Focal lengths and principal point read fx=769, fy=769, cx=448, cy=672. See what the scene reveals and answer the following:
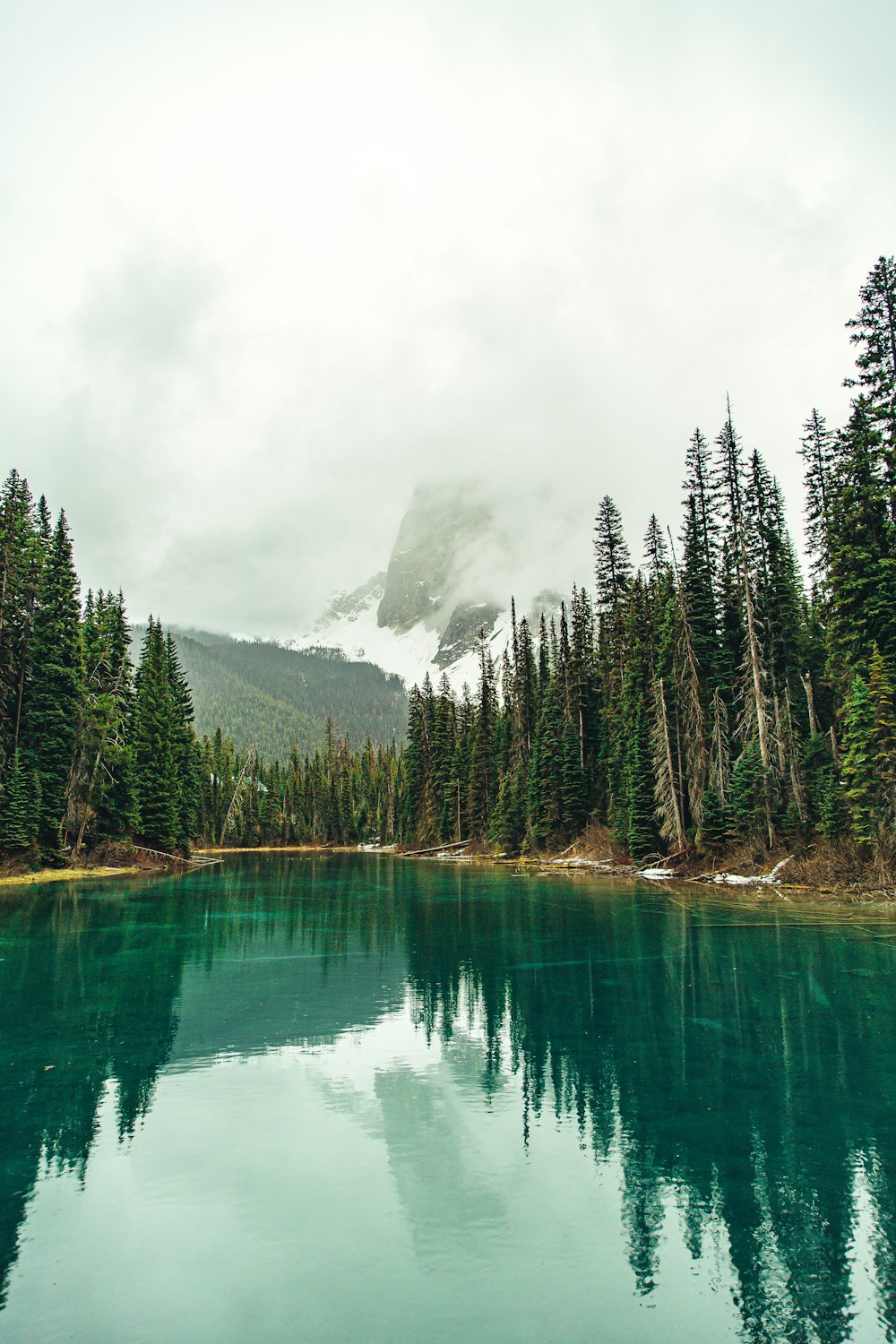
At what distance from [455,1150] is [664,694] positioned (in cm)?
4103

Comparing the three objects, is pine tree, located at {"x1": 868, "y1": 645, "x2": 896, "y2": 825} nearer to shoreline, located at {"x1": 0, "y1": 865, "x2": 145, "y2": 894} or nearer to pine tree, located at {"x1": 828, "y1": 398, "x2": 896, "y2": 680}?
pine tree, located at {"x1": 828, "y1": 398, "x2": 896, "y2": 680}

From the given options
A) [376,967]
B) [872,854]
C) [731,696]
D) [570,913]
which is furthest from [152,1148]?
[731,696]

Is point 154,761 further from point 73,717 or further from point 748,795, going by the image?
point 748,795

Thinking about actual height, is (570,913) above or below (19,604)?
below

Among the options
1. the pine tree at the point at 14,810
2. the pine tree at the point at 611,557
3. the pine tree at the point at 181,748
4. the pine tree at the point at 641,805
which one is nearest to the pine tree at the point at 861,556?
the pine tree at the point at 641,805

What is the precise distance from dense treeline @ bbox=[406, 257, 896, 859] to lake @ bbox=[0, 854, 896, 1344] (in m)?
16.1

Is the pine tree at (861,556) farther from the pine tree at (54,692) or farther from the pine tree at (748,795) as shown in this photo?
the pine tree at (54,692)

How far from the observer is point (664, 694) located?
47906 millimetres

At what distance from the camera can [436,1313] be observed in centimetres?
613

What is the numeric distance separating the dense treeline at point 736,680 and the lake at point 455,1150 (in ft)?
52.7

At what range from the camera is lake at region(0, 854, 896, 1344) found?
6328mm

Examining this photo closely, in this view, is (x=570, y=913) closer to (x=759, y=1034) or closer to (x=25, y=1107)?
(x=759, y=1034)

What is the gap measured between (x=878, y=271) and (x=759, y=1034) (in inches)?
1295

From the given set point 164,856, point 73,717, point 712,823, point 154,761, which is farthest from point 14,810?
point 712,823
